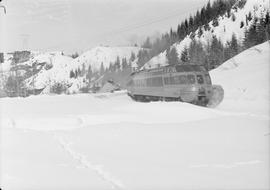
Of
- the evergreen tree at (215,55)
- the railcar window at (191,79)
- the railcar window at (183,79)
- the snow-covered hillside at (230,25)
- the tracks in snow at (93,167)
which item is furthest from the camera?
the snow-covered hillside at (230,25)

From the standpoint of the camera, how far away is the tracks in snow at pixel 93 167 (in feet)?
25.0

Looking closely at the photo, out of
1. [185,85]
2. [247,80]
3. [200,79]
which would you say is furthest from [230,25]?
[185,85]

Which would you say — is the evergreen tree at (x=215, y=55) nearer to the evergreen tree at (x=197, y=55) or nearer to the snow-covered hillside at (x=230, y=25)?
the evergreen tree at (x=197, y=55)

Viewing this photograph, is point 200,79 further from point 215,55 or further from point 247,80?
point 215,55

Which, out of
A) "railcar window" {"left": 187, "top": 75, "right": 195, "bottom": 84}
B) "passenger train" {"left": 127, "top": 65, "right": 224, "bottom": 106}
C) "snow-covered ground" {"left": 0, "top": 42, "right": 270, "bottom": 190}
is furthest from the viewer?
"railcar window" {"left": 187, "top": 75, "right": 195, "bottom": 84}

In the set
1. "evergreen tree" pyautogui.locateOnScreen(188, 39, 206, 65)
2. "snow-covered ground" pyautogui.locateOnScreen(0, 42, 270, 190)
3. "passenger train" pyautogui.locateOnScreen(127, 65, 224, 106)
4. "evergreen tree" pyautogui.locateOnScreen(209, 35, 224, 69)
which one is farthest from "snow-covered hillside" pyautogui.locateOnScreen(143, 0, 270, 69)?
"snow-covered ground" pyautogui.locateOnScreen(0, 42, 270, 190)

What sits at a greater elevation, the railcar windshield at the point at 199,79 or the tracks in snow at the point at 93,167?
the railcar windshield at the point at 199,79

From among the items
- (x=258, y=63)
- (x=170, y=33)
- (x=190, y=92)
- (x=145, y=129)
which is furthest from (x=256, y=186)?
(x=170, y=33)

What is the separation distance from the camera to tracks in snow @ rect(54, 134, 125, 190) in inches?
300

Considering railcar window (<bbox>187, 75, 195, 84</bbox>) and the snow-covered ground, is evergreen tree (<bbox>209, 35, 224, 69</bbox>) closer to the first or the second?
railcar window (<bbox>187, 75, 195, 84</bbox>)

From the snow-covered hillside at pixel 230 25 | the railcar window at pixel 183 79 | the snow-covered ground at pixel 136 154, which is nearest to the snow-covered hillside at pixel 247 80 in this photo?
the railcar window at pixel 183 79

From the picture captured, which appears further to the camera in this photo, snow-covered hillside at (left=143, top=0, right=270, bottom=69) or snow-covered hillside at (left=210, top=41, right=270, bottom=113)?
snow-covered hillside at (left=143, top=0, right=270, bottom=69)

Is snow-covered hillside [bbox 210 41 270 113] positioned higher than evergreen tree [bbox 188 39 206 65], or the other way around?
evergreen tree [bbox 188 39 206 65]

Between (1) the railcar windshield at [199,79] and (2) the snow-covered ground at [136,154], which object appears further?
(1) the railcar windshield at [199,79]
